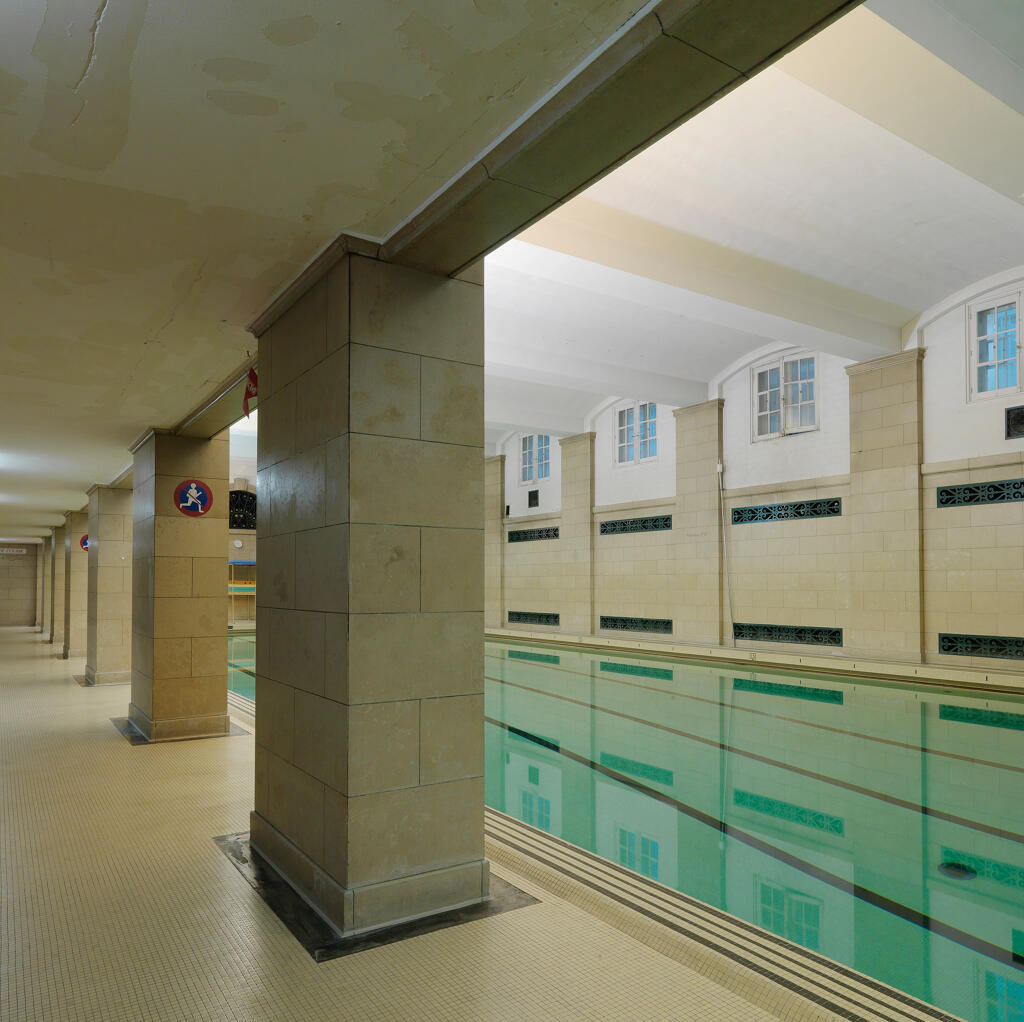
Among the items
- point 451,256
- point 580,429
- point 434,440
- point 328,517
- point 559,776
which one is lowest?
point 559,776

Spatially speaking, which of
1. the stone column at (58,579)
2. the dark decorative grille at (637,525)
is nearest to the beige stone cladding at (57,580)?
the stone column at (58,579)

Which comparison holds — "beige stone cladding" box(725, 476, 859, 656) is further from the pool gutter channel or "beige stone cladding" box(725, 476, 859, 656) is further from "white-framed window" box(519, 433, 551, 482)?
the pool gutter channel

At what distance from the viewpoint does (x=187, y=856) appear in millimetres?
3566

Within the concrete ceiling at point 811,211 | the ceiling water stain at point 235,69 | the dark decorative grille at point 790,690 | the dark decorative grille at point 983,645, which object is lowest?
the dark decorative grille at point 790,690

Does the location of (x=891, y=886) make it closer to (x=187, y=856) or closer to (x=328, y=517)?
(x=328, y=517)

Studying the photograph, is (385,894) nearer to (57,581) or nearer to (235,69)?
(235,69)

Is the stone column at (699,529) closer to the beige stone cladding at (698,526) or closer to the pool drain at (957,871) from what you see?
the beige stone cladding at (698,526)

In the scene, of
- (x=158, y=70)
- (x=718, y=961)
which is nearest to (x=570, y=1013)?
(x=718, y=961)

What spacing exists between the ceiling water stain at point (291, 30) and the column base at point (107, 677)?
9.56 metres

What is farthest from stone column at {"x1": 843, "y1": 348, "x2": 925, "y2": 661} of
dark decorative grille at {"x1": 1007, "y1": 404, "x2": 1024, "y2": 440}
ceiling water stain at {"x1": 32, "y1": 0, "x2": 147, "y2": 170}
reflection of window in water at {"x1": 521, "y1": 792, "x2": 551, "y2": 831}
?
ceiling water stain at {"x1": 32, "y1": 0, "x2": 147, "y2": 170}

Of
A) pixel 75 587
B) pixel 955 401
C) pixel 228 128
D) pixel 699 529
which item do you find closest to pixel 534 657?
pixel 699 529

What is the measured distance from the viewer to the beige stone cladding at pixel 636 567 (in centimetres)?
1330

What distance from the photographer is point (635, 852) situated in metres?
3.62

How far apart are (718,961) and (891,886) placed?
3.93ft
